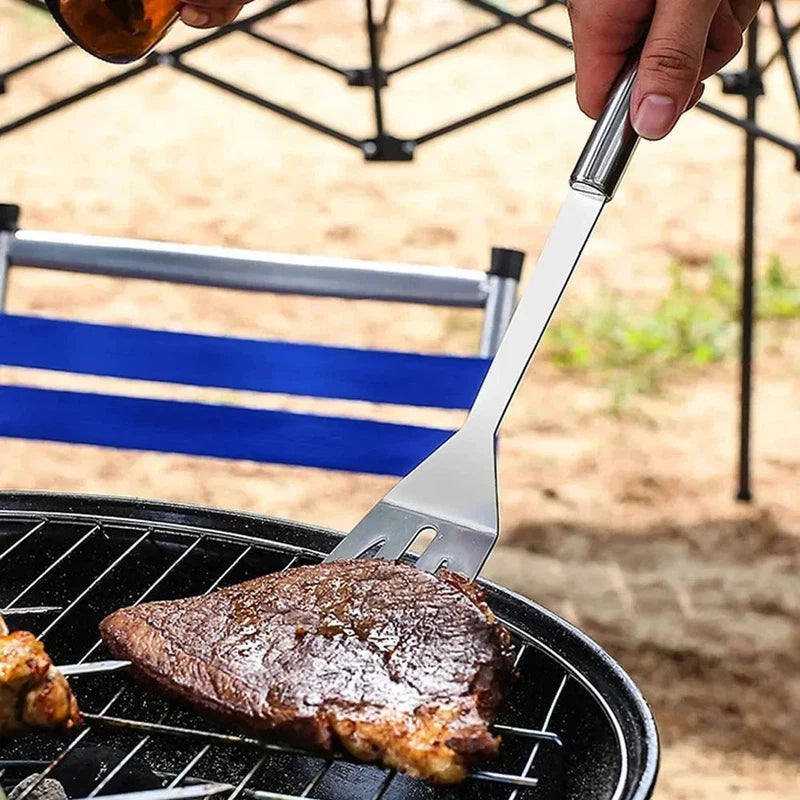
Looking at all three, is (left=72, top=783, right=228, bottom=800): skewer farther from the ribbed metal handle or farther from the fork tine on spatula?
the ribbed metal handle

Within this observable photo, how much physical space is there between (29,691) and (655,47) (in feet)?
2.92

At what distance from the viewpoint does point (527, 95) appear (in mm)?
2539

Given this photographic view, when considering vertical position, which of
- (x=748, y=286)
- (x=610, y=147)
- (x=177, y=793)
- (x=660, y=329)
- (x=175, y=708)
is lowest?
(x=660, y=329)

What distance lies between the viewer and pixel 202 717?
135 cm

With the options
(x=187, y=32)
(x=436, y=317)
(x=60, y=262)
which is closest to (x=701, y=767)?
(x=60, y=262)

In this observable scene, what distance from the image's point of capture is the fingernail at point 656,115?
4.79 feet

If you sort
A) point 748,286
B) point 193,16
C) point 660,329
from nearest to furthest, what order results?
1. point 193,16
2. point 748,286
3. point 660,329

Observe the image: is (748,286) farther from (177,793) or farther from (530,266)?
(177,793)

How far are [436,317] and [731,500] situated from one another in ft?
4.47

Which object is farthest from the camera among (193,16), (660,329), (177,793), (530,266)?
(530,266)

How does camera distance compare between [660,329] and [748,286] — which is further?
[660,329]

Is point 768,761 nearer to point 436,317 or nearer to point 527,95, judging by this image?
point 527,95

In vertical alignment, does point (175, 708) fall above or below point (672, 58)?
below

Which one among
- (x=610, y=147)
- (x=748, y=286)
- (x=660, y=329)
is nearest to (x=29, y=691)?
(x=610, y=147)
